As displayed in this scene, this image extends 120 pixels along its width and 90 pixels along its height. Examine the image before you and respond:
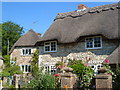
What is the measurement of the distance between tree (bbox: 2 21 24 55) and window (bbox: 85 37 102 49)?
28.5 meters

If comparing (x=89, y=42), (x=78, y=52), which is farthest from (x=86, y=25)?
(x=78, y=52)

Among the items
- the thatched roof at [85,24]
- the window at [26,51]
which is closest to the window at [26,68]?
the window at [26,51]

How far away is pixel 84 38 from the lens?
14867 millimetres

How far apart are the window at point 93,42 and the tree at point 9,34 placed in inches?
1124

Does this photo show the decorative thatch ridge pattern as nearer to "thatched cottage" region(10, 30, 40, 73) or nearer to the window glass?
the window glass

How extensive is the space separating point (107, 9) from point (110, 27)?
302 cm

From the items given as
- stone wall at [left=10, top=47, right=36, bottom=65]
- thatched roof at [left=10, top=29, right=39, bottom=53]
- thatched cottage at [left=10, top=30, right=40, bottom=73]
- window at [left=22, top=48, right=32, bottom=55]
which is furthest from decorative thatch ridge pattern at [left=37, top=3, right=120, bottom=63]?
stone wall at [left=10, top=47, right=36, bottom=65]

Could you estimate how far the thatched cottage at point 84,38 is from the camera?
13.8m

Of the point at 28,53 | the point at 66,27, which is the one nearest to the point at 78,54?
the point at 66,27

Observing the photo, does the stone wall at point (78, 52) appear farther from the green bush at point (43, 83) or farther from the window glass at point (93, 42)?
the green bush at point (43, 83)

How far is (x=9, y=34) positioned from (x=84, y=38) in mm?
30102

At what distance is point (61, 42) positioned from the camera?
51.1ft

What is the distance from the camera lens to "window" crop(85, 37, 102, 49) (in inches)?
561

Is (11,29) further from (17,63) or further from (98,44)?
(98,44)
